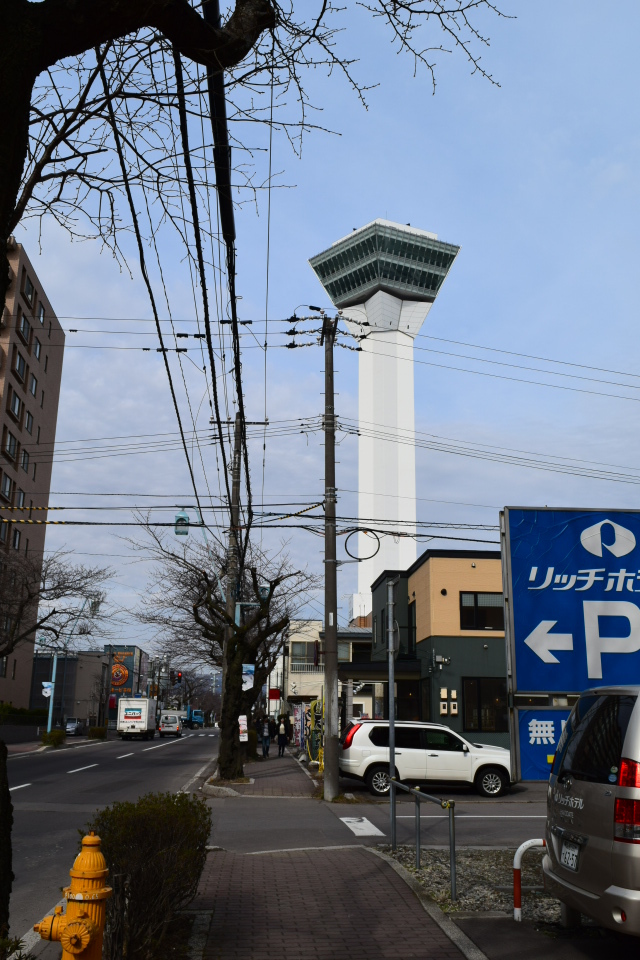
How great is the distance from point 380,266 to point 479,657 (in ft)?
289

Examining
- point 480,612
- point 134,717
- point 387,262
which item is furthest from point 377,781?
point 387,262

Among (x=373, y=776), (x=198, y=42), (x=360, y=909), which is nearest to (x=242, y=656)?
(x=373, y=776)

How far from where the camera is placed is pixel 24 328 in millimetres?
54344

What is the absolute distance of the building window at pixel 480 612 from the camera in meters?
32.0

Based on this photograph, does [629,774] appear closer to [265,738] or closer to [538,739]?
[538,739]

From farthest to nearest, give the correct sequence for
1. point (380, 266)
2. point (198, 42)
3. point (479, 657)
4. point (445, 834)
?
point (380, 266) → point (479, 657) → point (445, 834) → point (198, 42)

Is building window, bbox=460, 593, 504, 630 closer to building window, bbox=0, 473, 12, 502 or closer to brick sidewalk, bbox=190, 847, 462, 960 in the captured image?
brick sidewalk, bbox=190, 847, 462, 960

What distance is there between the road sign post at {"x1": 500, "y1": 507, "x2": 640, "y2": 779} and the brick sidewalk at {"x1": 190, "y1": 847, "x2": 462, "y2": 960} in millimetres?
1807

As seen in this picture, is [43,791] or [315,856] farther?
[43,791]

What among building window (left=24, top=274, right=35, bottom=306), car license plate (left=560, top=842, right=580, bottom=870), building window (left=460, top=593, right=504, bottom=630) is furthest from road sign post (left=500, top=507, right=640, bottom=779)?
building window (left=24, top=274, right=35, bottom=306)

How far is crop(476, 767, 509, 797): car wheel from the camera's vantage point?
20366 millimetres

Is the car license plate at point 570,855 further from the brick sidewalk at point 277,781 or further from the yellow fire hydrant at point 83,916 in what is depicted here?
the brick sidewalk at point 277,781

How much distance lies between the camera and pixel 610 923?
5191 mm

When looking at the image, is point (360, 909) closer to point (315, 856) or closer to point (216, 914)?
point (216, 914)
